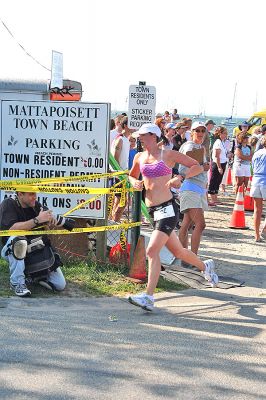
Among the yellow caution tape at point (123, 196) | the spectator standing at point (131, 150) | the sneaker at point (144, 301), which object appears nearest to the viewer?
the sneaker at point (144, 301)

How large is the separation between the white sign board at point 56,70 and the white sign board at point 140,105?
5.25m

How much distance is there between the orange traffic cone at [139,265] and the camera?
852 centimetres

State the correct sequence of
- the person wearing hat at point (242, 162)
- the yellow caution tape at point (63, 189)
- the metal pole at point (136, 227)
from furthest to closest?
the person wearing hat at point (242, 162) < the metal pole at point (136, 227) < the yellow caution tape at point (63, 189)

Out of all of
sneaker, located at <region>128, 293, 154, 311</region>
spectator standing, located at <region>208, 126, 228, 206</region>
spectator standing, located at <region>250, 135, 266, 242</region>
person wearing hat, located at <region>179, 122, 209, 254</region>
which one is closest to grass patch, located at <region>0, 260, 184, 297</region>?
sneaker, located at <region>128, 293, 154, 311</region>

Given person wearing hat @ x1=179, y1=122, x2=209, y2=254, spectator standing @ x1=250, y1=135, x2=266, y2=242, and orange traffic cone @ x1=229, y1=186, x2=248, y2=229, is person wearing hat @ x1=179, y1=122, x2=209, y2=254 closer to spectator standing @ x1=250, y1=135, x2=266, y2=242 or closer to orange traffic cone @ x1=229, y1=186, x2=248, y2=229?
spectator standing @ x1=250, y1=135, x2=266, y2=242

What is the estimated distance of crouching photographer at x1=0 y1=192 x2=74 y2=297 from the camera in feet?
24.8

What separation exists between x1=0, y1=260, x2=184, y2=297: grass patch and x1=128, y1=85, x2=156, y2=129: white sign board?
2555mm

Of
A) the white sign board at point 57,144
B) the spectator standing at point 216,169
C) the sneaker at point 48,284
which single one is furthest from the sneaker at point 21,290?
the spectator standing at point 216,169

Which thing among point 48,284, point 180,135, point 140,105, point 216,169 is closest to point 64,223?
point 48,284

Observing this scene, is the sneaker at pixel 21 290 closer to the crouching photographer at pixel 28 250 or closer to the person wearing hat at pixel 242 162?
the crouching photographer at pixel 28 250

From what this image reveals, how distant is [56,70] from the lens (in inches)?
625

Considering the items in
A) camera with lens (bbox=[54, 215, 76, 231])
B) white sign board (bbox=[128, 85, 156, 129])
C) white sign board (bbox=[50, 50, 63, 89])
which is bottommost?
camera with lens (bbox=[54, 215, 76, 231])

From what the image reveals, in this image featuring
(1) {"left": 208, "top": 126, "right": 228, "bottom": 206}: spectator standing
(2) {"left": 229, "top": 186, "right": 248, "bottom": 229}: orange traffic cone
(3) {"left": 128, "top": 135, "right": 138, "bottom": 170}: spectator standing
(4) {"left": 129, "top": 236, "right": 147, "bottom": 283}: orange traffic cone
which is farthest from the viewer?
(1) {"left": 208, "top": 126, "right": 228, "bottom": 206}: spectator standing

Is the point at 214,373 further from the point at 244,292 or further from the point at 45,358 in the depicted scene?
the point at 244,292
